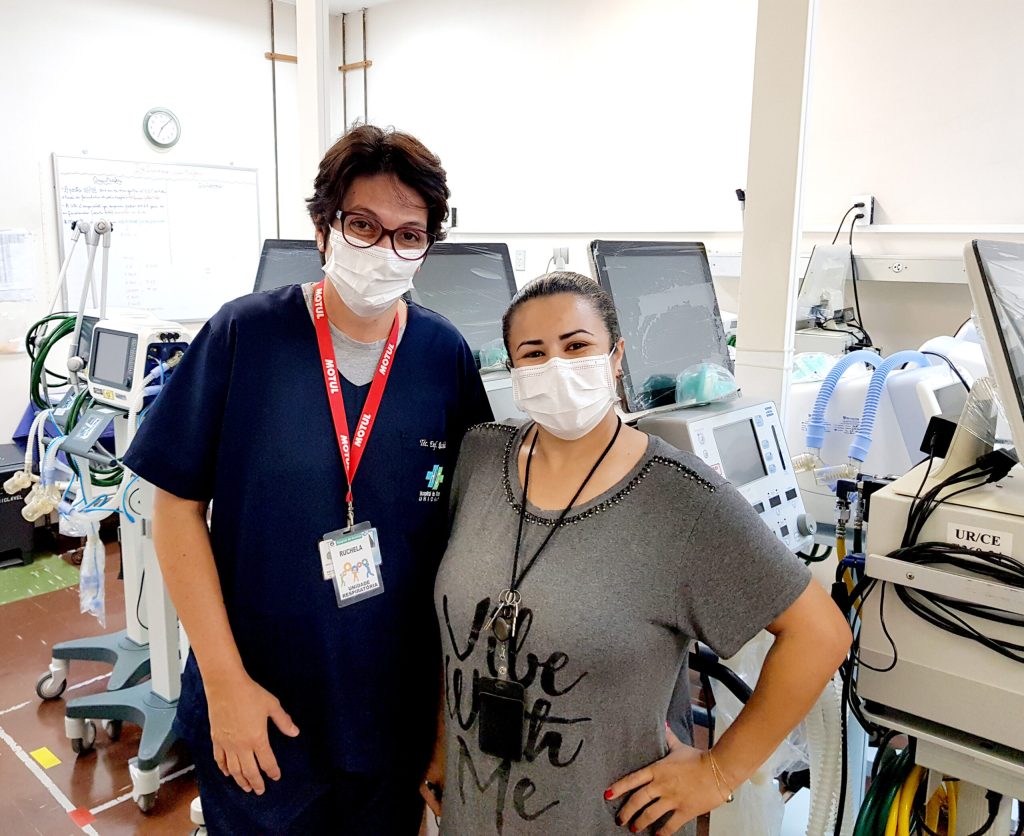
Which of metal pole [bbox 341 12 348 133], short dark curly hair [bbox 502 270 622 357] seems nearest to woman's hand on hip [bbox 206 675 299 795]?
short dark curly hair [bbox 502 270 622 357]

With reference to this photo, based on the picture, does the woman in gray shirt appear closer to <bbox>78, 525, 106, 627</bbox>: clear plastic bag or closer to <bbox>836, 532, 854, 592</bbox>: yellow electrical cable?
<bbox>836, 532, 854, 592</bbox>: yellow electrical cable

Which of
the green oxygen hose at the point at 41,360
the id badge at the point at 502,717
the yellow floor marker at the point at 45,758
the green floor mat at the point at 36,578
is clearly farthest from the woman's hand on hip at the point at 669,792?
the green floor mat at the point at 36,578

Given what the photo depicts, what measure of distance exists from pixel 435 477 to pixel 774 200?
1208 mm

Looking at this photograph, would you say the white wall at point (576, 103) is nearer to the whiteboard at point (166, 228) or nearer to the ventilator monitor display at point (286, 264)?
the whiteboard at point (166, 228)

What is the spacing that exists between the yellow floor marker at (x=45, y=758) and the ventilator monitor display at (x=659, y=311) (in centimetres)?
215

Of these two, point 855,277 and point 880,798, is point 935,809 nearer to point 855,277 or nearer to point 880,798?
point 880,798

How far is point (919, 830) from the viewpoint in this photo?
1277mm

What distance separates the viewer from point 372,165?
3.93 ft

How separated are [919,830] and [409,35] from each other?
18.1ft

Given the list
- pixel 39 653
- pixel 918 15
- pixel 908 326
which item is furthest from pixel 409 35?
pixel 39 653

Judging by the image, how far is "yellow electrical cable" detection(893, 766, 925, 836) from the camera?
4.06 feet

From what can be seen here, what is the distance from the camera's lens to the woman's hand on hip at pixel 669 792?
1053 mm

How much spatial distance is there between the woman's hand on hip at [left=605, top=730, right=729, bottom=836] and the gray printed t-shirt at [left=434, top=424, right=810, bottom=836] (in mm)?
18

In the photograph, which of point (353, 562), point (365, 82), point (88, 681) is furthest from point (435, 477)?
point (365, 82)
